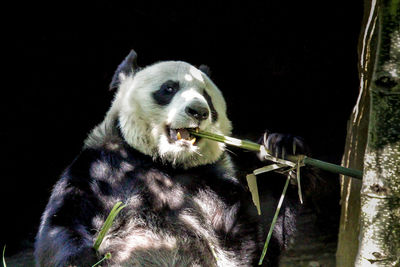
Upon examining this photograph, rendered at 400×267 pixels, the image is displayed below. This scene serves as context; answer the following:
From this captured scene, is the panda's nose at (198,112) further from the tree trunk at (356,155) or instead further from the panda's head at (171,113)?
the tree trunk at (356,155)

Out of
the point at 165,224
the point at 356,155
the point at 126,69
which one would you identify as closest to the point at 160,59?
the point at 126,69

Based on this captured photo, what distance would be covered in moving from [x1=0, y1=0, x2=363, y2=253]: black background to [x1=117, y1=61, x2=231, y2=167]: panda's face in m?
2.36

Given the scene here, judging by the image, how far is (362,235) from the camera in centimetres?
226

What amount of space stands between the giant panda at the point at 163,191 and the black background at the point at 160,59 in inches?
97.6

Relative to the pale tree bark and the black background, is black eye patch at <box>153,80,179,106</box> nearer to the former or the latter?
the pale tree bark

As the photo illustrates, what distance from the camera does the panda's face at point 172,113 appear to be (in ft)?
13.4

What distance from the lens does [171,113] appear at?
165 inches

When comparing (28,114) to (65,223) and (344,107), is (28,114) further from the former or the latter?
(344,107)

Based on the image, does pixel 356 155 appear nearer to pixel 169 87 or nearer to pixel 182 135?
pixel 182 135

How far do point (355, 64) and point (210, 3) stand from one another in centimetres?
219

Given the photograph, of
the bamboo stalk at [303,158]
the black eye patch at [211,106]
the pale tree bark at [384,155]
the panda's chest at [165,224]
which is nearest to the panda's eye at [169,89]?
the black eye patch at [211,106]

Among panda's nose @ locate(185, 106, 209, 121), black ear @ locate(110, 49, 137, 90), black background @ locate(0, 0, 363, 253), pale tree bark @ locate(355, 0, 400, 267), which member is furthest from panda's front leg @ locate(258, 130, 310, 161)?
black background @ locate(0, 0, 363, 253)

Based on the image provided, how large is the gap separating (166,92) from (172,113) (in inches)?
14.3

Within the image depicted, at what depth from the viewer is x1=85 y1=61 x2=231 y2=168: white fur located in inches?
164
